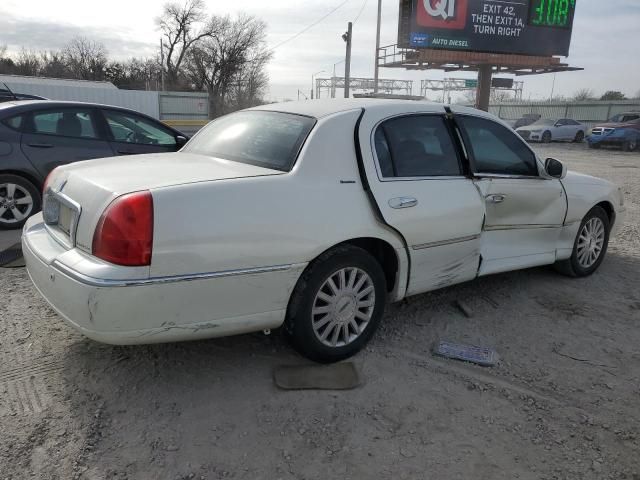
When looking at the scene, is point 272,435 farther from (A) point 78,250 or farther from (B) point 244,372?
(A) point 78,250

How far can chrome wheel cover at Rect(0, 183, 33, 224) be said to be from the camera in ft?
19.9

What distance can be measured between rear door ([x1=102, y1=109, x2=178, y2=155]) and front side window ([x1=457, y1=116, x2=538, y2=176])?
13.8 feet

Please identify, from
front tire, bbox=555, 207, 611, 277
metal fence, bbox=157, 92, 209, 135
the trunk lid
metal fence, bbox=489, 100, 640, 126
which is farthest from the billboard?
the trunk lid

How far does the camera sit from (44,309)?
3.91 m

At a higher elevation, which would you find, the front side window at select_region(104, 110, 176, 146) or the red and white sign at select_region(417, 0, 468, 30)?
the red and white sign at select_region(417, 0, 468, 30)

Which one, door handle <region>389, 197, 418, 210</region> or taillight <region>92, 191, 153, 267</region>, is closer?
taillight <region>92, 191, 153, 267</region>

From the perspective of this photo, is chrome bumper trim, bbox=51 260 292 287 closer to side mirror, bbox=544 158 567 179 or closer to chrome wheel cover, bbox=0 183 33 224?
side mirror, bbox=544 158 567 179

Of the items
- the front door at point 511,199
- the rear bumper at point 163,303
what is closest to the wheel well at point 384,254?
the rear bumper at point 163,303

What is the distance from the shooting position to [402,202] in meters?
3.37

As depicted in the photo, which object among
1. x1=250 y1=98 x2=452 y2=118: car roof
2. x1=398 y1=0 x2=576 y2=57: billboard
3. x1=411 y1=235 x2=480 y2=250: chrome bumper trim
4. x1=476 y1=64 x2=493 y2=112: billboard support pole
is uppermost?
x1=398 y1=0 x2=576 y2=57: billboard

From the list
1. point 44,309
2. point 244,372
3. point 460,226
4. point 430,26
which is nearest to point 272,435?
point 244,372

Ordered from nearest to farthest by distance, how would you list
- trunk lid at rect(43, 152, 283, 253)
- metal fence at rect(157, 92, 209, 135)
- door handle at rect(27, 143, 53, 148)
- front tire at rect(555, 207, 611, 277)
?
trunk lid at rect(43, 152, 283, 253) → front tire at rect(555, 207, 611, 277) → door handle at rect(27, 143, 53, 148) → metal fence at rect(157, 92, 209, 135)

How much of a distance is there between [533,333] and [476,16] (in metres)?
30.9

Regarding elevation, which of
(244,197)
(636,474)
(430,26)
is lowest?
(636,474)
